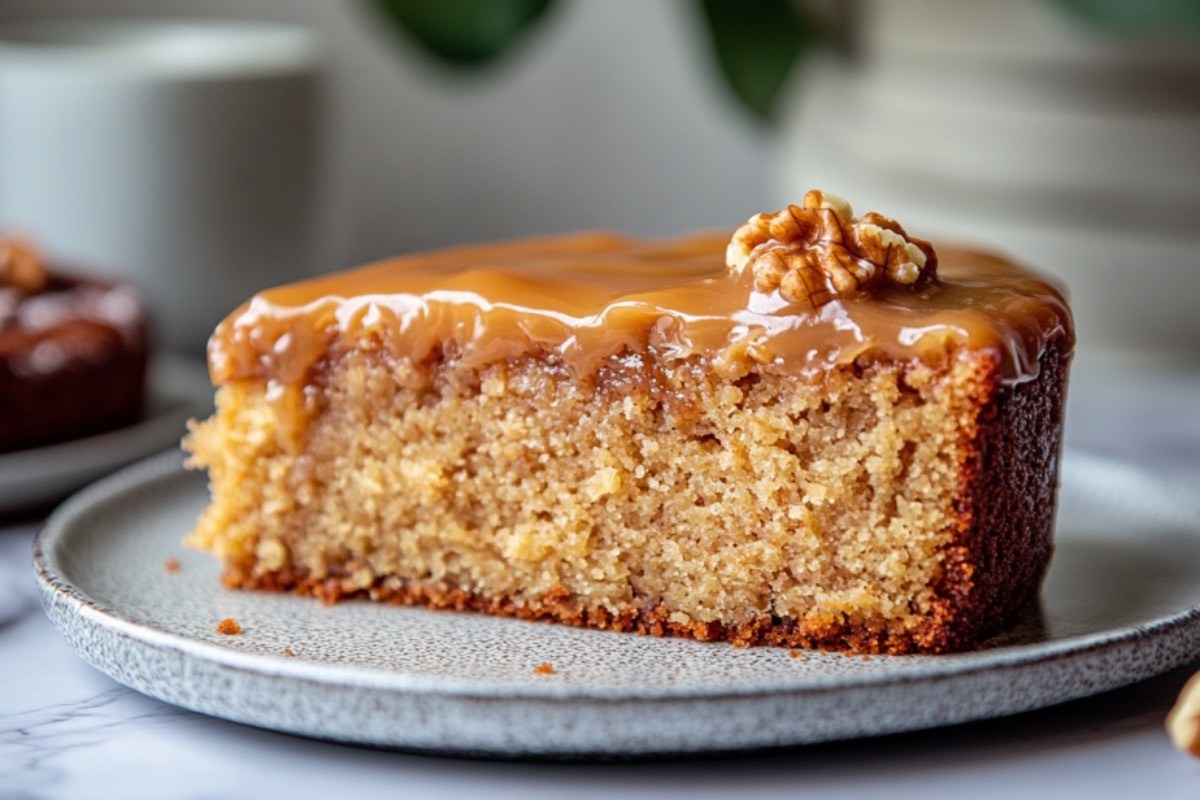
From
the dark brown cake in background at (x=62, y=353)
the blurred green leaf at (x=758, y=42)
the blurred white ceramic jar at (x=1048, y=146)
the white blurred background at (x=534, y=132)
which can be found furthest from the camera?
the white blurred background at (x=534, y=132)

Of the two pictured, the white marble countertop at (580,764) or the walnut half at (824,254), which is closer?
the white marble countertop at (580,764)

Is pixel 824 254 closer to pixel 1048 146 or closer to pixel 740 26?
pixel 1048 146

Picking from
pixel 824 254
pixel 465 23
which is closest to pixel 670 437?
pixel 824 254

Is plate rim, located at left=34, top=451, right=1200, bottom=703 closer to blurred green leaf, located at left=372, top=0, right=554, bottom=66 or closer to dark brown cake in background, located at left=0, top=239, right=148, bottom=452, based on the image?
dark brown cake in background, located at left=0, top=239, right=148, bottom=452

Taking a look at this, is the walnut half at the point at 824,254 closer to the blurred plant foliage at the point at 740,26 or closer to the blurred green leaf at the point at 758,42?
the blurred plant foliage at the point at 740,26

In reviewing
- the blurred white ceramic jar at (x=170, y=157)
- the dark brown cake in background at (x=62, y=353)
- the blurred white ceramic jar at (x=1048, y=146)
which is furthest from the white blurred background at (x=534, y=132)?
the dark brown cake in background at (x=62, y=353)

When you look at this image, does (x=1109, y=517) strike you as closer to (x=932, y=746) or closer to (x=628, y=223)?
(x=932, y=746)
